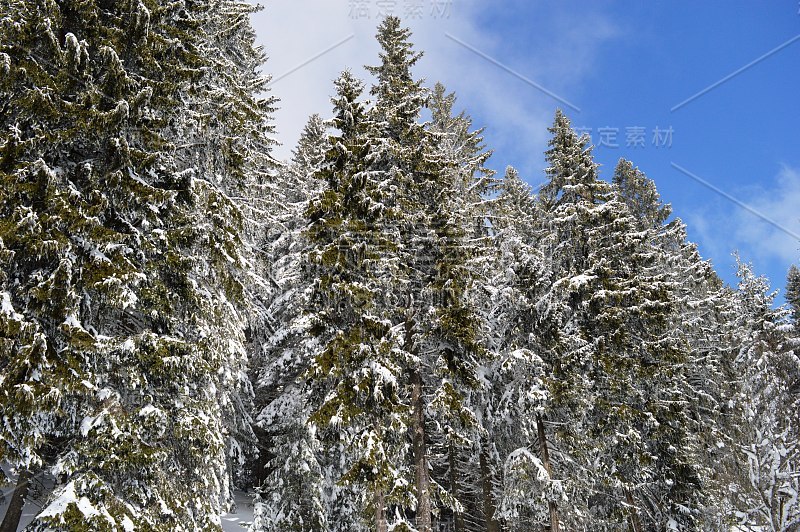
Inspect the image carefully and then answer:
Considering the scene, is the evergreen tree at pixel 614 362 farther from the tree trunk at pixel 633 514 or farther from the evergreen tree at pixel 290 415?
the evergreen tree at pixel 290 415

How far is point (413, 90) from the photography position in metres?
18.6

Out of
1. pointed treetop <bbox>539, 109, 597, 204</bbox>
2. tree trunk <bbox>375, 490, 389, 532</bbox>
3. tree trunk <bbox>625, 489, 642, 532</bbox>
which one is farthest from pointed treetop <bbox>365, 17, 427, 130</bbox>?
tree trunk <bbox>625, 489, 642, 532</bbox>

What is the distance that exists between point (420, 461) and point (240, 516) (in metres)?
10.0

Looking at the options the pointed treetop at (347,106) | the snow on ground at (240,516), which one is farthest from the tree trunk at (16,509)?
the pointed treetop at (347,106)

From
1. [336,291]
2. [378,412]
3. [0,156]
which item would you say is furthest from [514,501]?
[0,156]

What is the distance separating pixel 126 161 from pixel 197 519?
7.86 metres

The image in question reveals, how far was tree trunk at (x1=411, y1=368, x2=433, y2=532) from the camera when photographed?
12.4 meters

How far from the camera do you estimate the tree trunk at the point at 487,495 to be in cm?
1683

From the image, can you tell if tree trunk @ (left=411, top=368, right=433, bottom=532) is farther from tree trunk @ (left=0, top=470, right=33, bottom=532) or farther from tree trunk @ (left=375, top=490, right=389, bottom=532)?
tree trunk @ (left=0, top=470, right=33, bottom=532)

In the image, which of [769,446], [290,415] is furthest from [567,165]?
[290,415]

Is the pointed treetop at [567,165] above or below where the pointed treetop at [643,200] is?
below

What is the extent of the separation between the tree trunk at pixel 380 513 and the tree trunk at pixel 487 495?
21.0 feet

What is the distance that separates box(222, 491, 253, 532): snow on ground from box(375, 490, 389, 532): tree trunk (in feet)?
20.6

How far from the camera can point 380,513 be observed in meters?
11.8
